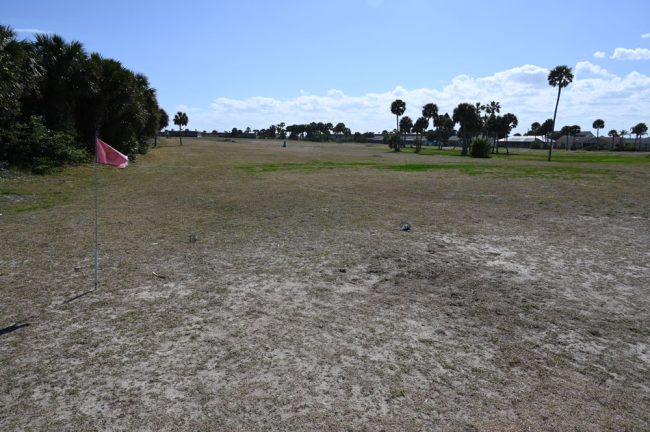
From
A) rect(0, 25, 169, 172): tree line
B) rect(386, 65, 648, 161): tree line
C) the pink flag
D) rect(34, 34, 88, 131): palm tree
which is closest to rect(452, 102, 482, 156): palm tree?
rect(386, 65, 648, 161): tree line

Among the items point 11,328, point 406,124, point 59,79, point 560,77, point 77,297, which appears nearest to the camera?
point 11,328

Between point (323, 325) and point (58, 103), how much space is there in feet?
85.6

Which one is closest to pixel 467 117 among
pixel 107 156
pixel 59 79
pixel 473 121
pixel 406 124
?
pixel 473 121

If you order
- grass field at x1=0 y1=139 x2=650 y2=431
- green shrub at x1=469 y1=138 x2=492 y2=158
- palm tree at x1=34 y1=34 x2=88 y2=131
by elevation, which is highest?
palm tree at x1=34 y1=34 x2=88 y2=131

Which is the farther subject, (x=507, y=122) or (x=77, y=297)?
(x=507, y=122)

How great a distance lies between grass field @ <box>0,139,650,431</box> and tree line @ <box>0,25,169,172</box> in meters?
11.6

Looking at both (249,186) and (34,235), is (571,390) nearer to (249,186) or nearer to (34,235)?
(34,235)

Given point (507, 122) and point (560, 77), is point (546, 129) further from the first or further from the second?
point (560, 77)

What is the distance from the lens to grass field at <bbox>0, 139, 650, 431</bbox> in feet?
12.6

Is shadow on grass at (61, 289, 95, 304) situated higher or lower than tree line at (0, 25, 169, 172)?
lower

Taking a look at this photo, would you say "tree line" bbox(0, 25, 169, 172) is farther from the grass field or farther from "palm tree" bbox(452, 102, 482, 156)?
"palm tree" bbox(452, 102, 482, 156)

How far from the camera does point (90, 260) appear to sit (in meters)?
8.29

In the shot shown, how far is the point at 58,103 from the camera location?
25359 millimetres

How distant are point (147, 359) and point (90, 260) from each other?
4.46m
